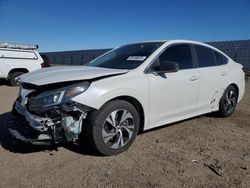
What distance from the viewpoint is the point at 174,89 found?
14.5 feet

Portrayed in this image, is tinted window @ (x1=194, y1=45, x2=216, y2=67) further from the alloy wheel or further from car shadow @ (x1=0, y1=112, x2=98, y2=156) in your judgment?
car shadow @ (x1=0, y1=112, x2=98, y2=156)

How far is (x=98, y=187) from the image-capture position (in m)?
2.89

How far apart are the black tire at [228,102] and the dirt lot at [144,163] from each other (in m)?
1.04

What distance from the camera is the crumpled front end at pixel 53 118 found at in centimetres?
330

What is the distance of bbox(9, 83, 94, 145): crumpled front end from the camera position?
330 centimetres

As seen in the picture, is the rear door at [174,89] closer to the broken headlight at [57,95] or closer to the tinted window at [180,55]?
the tinted window at [180,55]

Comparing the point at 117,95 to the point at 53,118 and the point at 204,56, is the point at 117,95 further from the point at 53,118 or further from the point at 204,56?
the point at 204,56

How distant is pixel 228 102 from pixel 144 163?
3.19 m

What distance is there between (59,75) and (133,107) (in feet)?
3.70

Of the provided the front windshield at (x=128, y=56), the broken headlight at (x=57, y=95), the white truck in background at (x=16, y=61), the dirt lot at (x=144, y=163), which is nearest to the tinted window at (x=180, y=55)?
the front windshield at (x=128, y=56)

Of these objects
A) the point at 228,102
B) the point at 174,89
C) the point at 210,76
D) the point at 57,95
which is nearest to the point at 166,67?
the point at 174,89

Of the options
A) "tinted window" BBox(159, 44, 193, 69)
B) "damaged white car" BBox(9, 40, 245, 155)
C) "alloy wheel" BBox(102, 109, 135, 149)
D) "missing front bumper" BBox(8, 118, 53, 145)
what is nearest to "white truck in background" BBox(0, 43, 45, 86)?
"damaged white car" BBox(9, 40, 245, 155)

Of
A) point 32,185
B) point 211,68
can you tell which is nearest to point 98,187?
point 32,185

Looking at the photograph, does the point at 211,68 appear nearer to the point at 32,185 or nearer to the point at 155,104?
the point at 155,104
